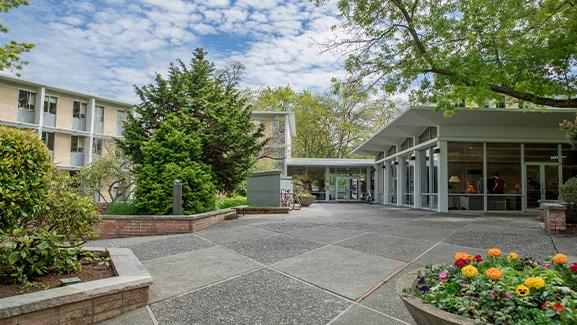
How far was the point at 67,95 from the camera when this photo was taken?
100ft

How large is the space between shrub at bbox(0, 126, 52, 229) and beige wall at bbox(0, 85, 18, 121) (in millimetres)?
26886

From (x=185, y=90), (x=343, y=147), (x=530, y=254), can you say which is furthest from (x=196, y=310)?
(x=343, y=147)

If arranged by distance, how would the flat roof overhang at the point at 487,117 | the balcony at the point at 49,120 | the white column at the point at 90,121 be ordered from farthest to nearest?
the white column at the point at 90,121, the balcony at the point at 49,120, the flat roof overhang at the point at 487,117

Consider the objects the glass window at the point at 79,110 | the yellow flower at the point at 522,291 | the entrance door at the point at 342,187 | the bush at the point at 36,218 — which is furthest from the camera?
the entrance door at the point at 342,187

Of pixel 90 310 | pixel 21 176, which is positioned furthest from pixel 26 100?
pixel 90 310

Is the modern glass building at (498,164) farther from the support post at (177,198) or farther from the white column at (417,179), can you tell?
the support post at (177,198)

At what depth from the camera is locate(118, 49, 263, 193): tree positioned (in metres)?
14.1

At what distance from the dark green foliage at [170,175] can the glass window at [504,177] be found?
1142 cm

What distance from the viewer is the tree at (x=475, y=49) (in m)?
8.62

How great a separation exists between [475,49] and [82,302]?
9.28m

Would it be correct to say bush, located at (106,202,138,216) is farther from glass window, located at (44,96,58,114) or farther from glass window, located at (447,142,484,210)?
glass window, located at (44,96,58,114)

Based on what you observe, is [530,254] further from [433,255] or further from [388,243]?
[388,243]

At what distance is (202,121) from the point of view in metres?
15.0

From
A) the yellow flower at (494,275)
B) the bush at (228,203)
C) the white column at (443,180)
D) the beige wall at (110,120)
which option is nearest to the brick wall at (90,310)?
the yellow flower at (494,275)
